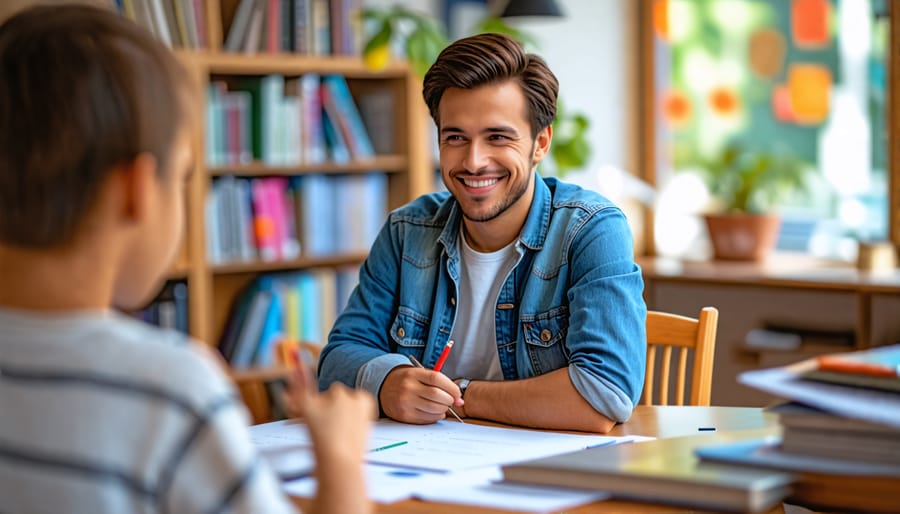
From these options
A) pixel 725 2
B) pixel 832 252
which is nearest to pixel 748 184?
pixel 832 252

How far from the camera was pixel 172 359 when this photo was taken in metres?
0.88

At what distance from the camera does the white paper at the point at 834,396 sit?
114cm

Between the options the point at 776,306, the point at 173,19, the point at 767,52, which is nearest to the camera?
the point at 173,19

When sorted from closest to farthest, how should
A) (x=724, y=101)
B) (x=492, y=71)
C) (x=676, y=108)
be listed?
(x=492, y=71)
(x=724, y=101)
(x=676, y=108)

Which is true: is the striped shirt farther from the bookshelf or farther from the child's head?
the bookshelf

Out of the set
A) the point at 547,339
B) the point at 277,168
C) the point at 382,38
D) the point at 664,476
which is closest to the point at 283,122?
the point at 277,168

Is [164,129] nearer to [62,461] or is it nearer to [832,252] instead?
[62,461]

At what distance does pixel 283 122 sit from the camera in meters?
3.95

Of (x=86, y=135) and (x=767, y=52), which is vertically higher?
(x=767, y=52)

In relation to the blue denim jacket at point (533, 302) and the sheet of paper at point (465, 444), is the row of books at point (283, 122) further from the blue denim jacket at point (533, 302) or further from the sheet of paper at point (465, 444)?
the sheet of paper at point (465, 444)

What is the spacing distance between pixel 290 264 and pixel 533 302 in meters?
2.19

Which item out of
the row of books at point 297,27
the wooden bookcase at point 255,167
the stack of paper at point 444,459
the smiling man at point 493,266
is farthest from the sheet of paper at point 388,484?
the row of books at point 297,27

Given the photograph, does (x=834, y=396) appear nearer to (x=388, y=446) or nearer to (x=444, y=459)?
(x=444, y=459)

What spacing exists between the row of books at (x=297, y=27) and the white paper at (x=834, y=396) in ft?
9.39
